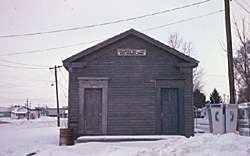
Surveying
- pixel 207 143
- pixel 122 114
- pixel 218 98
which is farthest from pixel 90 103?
pixel 218 98

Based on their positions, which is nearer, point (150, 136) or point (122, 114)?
point (150, 136)

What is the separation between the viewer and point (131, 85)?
46.8 ft

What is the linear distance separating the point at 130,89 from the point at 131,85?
201mm

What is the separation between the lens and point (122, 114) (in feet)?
46.5

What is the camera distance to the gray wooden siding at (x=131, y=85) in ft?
46.4

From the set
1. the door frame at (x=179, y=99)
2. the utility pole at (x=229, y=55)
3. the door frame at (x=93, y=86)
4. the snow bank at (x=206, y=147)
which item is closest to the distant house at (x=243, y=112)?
the utility pole at (x=229, y=55)

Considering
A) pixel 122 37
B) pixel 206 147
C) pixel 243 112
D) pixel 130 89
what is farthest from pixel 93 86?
pixel 243 112

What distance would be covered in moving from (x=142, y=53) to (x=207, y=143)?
737 cm

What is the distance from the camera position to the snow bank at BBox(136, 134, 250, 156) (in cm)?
727

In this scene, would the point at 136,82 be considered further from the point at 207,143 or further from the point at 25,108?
the point at 25,108

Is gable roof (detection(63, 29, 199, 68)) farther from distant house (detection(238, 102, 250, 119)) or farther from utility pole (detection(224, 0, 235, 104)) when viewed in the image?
distant house (detection(238, 102, 250, 119))

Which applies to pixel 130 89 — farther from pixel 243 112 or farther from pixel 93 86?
pixel 243 112

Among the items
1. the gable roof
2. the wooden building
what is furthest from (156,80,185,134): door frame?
the gable roof

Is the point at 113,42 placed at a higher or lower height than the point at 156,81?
higher
